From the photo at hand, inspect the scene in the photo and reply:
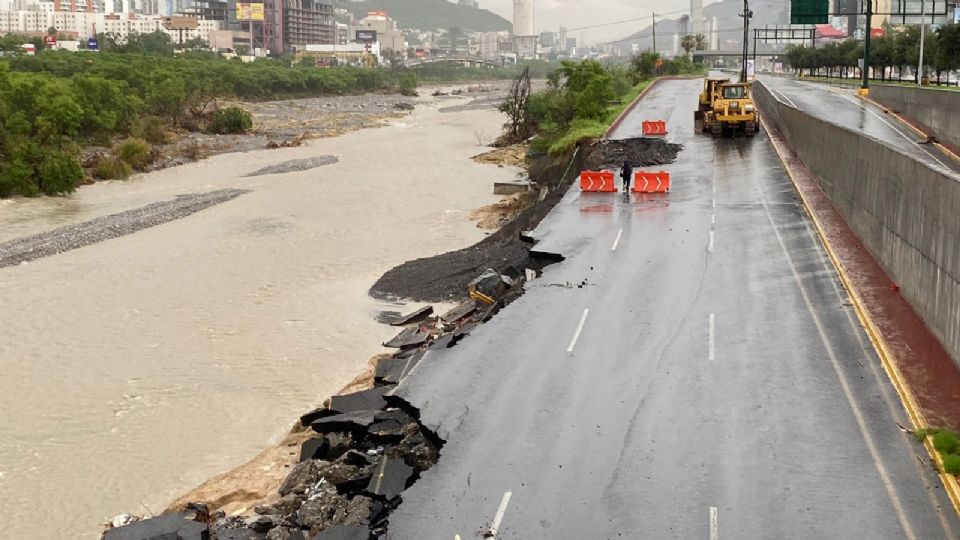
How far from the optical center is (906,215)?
2447 cm

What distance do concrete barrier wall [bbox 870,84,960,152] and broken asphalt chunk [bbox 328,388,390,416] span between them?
38.9 m

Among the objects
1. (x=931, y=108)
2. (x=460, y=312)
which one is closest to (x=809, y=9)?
(x=931, y=108)

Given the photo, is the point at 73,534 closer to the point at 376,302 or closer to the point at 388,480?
the point at 388,480

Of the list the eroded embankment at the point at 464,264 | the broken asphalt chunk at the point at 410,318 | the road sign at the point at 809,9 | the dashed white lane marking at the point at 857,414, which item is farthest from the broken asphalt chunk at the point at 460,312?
the road sign at the point at 809,9

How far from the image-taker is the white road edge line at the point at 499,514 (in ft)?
45.9

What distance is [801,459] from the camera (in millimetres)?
15906

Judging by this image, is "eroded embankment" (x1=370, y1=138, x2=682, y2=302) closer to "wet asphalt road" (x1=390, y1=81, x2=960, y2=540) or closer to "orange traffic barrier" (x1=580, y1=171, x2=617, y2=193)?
"orange traffic barrier" (x1=580, y1=171, x2=617, y2=193)

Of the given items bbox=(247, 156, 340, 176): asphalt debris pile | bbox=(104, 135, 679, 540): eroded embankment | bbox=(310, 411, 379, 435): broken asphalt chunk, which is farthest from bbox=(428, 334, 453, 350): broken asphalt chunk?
bbox=(247, 156, 340, 176): asphalt debris pile

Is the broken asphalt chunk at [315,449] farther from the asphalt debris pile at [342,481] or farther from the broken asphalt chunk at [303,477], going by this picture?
the broken asphalt chunk at [303,477]

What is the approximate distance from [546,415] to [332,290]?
18.3 m

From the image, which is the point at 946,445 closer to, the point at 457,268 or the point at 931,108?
the point at 457,268

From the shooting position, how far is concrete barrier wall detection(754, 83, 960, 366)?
66.6ft

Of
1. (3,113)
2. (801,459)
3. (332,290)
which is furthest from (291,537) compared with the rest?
(3,113)

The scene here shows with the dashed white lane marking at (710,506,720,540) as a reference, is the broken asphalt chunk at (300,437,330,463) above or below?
below
